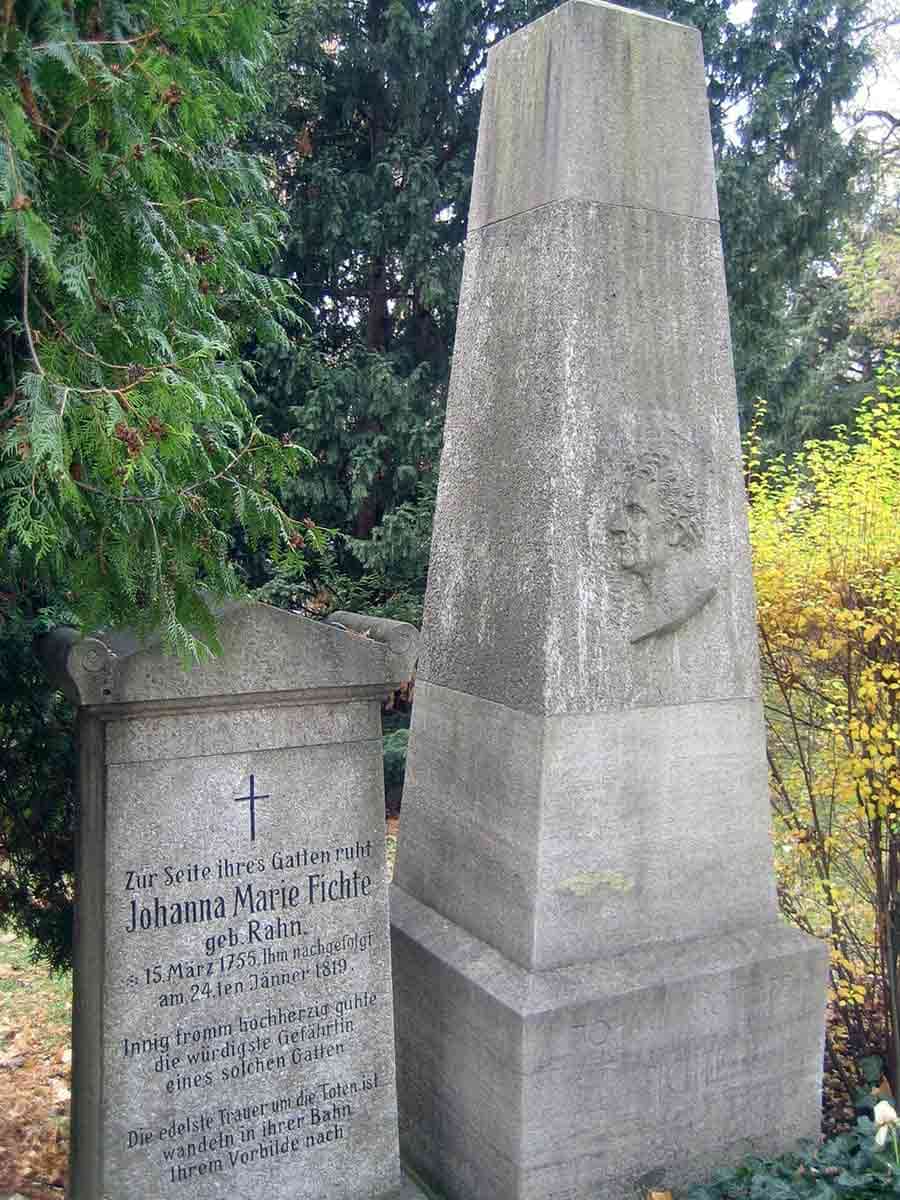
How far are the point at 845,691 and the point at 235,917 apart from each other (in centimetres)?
314

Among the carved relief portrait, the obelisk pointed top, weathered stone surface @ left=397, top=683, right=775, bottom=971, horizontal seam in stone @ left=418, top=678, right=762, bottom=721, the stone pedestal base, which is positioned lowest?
the stone pedestal base

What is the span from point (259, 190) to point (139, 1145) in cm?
336

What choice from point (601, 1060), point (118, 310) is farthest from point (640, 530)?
point (118, 310)

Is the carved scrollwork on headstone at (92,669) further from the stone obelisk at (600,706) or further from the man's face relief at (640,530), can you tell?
the man's face relief at (640,530)

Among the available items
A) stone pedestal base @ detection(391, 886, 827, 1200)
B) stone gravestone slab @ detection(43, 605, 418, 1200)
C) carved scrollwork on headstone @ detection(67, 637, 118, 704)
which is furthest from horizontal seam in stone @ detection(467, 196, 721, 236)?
stone pedestal base @ detection(391, 886, 827, 1200)

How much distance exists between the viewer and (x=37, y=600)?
4.11 m

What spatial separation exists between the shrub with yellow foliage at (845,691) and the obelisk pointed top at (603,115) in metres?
1.84

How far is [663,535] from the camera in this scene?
11.8ft

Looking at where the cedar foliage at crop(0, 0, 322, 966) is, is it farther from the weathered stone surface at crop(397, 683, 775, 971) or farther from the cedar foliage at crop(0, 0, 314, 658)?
the weathered stone surface at crop(397, 683, 775, 971)

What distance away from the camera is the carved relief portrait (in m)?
3.54

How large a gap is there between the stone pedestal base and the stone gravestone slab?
30 centimetres

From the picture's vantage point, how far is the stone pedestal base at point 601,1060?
132 inches

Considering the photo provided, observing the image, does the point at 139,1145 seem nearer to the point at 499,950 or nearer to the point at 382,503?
the point at 499,950

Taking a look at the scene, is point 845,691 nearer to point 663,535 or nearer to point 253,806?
point 663,535
